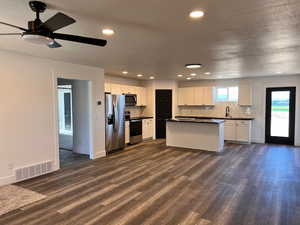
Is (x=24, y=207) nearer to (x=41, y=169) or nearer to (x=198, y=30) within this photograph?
(x=41, y=169)

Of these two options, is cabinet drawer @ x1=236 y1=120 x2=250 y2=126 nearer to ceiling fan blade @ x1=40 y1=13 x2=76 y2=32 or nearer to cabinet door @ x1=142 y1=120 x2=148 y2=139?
cabinet door @ x1=142 y1=120 x2=148 y2=139

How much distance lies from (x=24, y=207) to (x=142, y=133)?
5.31 metres

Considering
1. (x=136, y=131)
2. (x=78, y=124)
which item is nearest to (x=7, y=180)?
(x=78, y=124)

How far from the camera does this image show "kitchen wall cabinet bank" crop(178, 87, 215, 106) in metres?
8.46

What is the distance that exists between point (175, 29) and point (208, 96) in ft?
20.0

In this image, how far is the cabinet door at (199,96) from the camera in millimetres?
8617

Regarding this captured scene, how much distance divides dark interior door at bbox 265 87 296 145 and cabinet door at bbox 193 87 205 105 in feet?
7.72

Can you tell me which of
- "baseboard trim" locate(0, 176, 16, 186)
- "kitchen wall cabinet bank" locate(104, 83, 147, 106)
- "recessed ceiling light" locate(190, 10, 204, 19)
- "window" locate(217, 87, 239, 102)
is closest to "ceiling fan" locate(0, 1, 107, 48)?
"recessed ceiling light" locate(190, 10, 204, 19)

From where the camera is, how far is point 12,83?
4.01m

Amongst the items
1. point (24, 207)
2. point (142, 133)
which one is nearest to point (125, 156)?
point (142, 133)

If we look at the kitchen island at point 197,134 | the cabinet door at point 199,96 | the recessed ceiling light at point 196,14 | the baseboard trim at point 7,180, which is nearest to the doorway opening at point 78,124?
the baseboard trim at point 7,180

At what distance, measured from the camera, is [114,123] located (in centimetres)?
641

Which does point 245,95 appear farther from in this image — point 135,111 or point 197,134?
point 135,111

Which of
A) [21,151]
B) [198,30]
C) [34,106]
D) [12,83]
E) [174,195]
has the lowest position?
[174,195]
